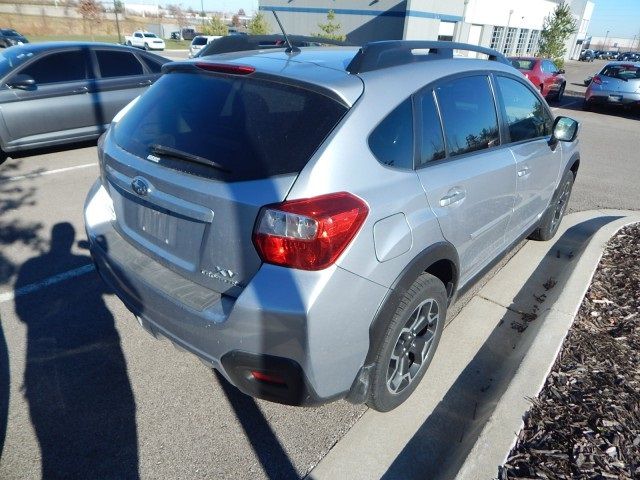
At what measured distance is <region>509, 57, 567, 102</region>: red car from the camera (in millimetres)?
15742

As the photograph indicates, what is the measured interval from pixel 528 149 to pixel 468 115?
3.20 ft

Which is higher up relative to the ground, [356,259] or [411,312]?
[356,259]

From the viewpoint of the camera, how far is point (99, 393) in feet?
8.46

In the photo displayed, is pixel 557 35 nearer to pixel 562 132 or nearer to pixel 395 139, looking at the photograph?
pixel 562 132

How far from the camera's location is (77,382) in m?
2.64

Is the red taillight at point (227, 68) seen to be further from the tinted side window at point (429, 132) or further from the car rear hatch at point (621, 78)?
the car rear hatch at point (621, 78)

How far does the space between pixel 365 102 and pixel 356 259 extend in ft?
2.40

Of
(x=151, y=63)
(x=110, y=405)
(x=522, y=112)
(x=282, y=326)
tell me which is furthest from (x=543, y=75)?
(x=110, y=405)

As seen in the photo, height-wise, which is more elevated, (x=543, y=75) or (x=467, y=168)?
(x=467, y=168)

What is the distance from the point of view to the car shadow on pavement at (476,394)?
226 cm

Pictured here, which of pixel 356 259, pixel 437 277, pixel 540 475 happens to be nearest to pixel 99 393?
pixel 356 259

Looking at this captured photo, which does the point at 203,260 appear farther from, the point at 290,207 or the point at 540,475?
the point at 540,475

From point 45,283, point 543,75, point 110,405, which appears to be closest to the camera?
point 110,405

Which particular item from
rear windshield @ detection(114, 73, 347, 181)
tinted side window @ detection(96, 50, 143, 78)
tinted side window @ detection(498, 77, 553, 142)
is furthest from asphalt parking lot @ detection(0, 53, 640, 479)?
tinted side window @ detection(96, 50, 143, 78)
